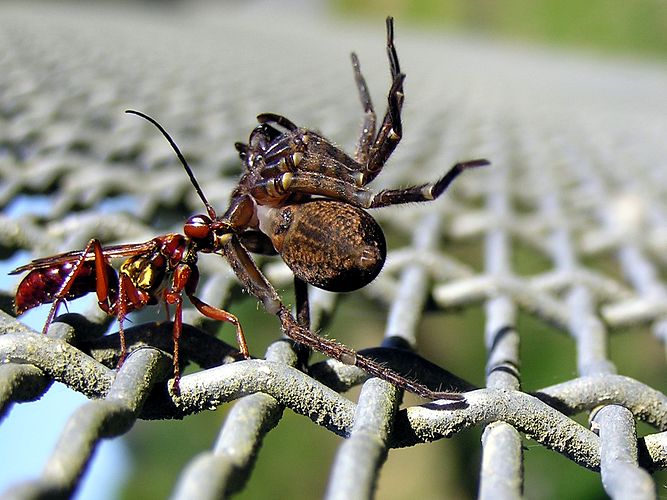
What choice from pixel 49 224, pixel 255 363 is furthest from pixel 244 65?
pixel 255 363

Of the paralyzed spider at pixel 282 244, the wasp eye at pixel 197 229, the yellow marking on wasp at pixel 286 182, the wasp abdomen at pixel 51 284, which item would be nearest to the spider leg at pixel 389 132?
the paralyzed spider at pixel 282 244

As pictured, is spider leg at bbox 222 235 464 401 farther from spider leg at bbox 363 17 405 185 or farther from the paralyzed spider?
spider leg at bbox 363 17 405 185

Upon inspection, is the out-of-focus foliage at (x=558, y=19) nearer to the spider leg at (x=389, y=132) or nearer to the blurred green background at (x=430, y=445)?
the blurred green background at (x=430, y=445)

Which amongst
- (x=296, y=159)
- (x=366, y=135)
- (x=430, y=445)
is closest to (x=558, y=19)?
(x=430, y=445)

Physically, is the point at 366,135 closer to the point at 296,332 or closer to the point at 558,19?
the point at 296,332

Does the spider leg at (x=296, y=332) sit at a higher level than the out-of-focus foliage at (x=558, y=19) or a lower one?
lower
